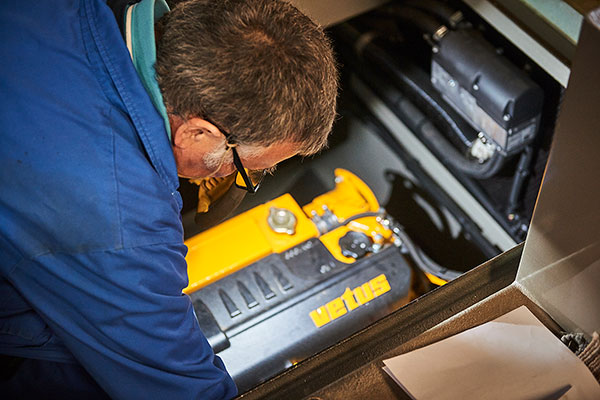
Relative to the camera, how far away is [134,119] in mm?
1026

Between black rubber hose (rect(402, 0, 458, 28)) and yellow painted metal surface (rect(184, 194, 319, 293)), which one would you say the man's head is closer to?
yellow painted metal surface (rect(184, 194, 319, 293))

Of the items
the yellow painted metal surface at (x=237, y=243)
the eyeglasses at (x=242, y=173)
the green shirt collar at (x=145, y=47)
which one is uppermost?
the green shirt collar at (x=145, y=47)

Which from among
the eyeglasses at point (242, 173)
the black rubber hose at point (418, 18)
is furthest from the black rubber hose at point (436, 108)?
the eyeglasses at point (242, 173)

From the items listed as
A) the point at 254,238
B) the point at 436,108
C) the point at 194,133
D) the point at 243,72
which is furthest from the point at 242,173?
the point at 436,108

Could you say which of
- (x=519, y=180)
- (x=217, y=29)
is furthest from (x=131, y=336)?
(x=519, y=180)

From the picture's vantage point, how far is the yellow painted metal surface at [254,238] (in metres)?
1.85

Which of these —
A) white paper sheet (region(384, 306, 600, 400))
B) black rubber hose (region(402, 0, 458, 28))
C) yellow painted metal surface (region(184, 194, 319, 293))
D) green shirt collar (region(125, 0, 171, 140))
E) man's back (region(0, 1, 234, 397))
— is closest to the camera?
white paper sheet (region(384, 306, 600, 400))

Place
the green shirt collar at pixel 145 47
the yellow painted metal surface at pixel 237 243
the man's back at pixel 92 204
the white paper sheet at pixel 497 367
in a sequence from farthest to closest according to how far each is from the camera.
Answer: the yellow painted metal surface at pixel 237 243 → the green shirt collar at pixel 145 47 → the man's back at pixel 92 204 → the white paper sheet at pixel 497 367

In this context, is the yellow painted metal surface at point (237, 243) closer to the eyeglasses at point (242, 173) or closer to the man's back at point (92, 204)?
the eyeglasses at point (242, 173)

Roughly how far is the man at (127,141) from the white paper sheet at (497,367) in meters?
0.47

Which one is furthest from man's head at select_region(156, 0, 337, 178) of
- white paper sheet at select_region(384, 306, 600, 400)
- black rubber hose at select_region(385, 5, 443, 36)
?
black rubber hose at select_region(385, 5, 443, 36)

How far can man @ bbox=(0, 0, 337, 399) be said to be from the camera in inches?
37.6

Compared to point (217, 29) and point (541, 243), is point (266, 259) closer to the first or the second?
point (217, 29)

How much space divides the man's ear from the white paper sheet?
0.56 m
